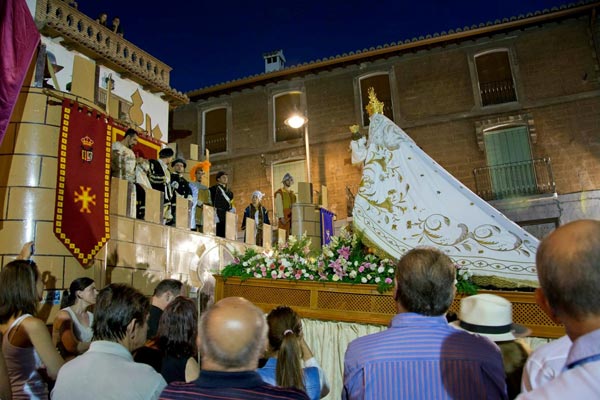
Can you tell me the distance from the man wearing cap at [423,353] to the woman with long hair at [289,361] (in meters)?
0.59

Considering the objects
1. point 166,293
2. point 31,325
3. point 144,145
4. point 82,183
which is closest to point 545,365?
point 31,325

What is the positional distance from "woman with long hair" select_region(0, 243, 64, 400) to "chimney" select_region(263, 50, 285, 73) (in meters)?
21.2

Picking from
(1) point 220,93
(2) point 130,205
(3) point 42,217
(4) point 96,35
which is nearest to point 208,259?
(2) point 130,205

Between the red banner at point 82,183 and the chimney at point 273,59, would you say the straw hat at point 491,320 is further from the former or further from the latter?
the chimney at point 273,59

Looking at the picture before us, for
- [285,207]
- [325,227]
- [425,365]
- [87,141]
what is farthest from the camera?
[285,207]

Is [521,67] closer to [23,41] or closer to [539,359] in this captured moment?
[23,41]

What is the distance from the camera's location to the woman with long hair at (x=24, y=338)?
8.64ft

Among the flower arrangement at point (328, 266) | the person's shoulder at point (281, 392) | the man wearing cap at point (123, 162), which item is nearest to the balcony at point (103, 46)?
the man wearing cap at point (123, 162)

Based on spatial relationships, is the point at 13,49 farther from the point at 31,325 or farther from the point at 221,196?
the point at 221,196

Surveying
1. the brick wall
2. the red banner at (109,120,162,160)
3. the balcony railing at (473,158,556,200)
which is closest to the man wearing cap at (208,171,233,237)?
the red banner at (109,120,162,160)

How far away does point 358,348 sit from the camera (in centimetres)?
210

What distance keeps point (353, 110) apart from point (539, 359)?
60.5ft

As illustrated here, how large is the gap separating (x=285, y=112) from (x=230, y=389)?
1960 cm

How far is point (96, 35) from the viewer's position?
44.7 ft
